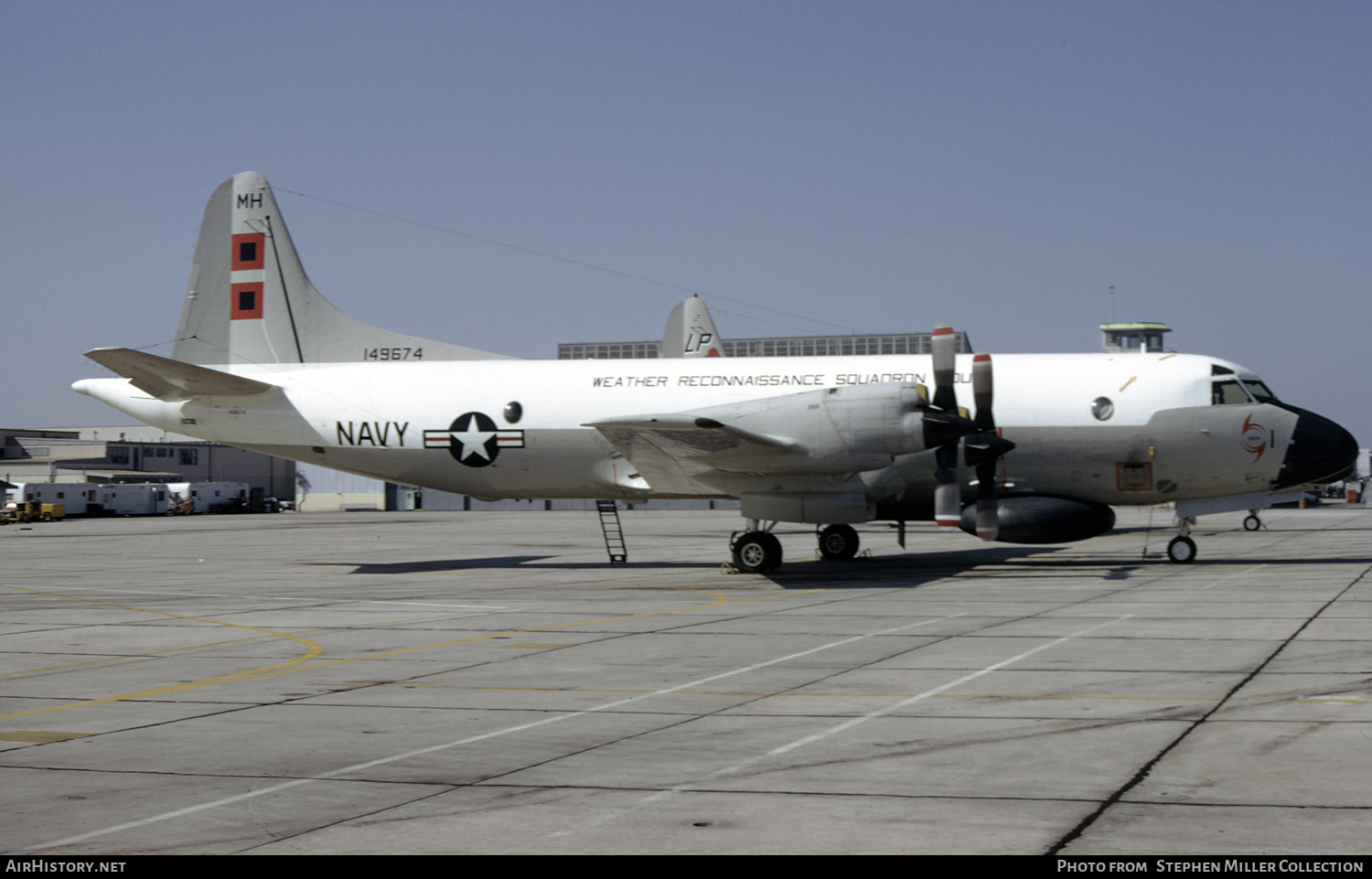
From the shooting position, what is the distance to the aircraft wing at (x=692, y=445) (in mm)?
21688

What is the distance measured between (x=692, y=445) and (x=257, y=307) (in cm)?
1395

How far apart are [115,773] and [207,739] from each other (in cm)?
116

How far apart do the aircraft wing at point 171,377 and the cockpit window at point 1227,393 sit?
73.6 ft

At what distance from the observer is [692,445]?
900 inches

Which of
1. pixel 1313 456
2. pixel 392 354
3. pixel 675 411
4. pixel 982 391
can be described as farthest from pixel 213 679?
pixel 1313 456

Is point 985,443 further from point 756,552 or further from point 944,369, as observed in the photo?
point 756,552

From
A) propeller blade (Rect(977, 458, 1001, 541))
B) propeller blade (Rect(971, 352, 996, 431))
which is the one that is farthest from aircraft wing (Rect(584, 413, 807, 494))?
propeller blade (Rect(971, 352, 996, 431))

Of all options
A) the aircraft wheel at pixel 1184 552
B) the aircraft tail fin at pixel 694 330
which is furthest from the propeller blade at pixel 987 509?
the aircraft tail fin at pixel 694 330

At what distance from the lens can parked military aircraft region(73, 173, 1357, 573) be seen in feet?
75.9

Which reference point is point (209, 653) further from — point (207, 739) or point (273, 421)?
point (273, 421)

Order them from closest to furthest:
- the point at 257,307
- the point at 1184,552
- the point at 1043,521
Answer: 1. the point at 1043,521
2. the point at 1184,552
3. the point at 257,307

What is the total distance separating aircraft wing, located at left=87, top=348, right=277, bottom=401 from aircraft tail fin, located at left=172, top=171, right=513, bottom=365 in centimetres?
193

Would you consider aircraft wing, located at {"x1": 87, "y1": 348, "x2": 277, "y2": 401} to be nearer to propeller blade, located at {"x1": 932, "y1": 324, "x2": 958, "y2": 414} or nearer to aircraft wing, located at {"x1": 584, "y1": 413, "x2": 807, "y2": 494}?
aircraft wing, located at {"x1": 584, "y1": 413, "x2": 807, "y2": 494}
